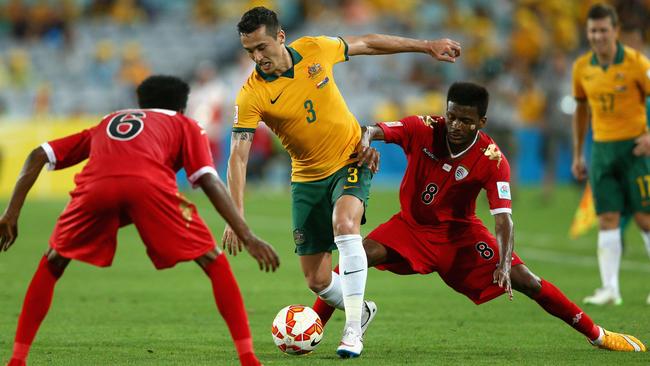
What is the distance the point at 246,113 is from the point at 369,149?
32.3 inches

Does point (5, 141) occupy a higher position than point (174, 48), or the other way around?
point (174, 48)

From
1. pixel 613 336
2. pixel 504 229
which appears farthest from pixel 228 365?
pixel 613 336

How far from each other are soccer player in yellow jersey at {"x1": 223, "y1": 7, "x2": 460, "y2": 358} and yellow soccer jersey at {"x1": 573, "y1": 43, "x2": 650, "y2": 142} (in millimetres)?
2637

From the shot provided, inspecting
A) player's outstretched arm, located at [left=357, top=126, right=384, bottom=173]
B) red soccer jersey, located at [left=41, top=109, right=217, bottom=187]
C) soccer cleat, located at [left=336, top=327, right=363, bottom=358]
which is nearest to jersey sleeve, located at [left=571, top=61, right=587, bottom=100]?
player's outstretched arm, located at [left=357, top=126, right=384, bottom=173]

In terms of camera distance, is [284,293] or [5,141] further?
[5,141]

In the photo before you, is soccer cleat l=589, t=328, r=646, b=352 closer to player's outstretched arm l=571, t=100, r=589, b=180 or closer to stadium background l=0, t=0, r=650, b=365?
stadium background l=0, t=0, r=650, b=365

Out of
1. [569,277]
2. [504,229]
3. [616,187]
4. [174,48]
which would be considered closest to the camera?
[504,229]

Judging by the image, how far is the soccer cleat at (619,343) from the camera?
22.3 feet

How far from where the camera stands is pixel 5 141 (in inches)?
950

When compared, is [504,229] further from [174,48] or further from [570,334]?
[174,48]

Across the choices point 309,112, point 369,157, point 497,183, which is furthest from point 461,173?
point 309,112

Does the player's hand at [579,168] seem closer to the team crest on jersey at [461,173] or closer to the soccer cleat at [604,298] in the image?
the soccer cleat at [604,298]

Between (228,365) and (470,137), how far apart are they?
84.0 inches

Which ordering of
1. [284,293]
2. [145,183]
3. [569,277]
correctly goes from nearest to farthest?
[145,183] < [284,293] < [569,277]
